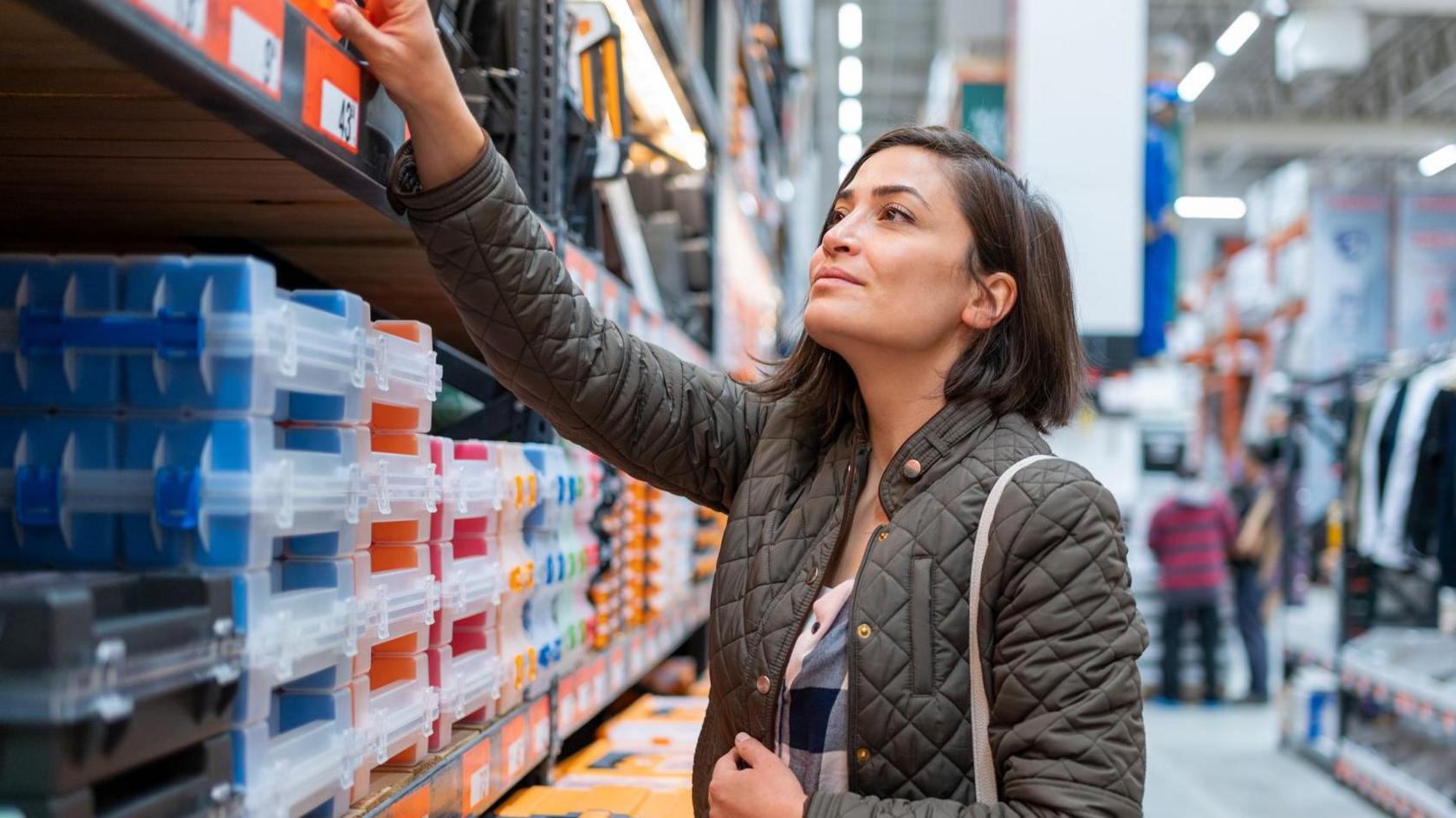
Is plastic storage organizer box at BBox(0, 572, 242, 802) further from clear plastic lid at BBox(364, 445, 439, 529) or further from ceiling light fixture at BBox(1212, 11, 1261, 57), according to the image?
ceiling light fixture at BBox(1212, 11, 1261, 57)

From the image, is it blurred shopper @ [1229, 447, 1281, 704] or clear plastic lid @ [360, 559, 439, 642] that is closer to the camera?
clear plastic lid @ [360, 559, 439, 642]

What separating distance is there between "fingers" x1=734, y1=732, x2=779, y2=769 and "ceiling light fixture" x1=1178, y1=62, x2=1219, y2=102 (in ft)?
61.4

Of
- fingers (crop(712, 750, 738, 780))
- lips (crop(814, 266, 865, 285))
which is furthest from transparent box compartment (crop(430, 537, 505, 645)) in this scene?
lips (crop(814, 266, 865, 285))

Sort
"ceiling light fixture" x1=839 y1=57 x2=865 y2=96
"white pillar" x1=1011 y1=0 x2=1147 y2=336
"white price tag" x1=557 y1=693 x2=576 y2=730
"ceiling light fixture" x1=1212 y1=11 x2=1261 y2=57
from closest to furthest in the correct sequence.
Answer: "white price tag" x1=557 y1=693 x2=576 y2=730, "white pillar" x1=1011 y1=0 x2=1147 y2=336, "ceiling light fixture" x1=1212 y1=11 x2=1261 y2=57, "ceiling light fixture" x1=839 y1=57 x2=865 y2=96

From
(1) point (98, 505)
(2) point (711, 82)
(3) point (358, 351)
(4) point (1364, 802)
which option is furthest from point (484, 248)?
(4) point (1364, 802)

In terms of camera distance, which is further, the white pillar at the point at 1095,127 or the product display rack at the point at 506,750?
the white pillar at the point at 1095,127

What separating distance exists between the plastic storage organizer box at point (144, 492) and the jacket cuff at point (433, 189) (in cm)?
41

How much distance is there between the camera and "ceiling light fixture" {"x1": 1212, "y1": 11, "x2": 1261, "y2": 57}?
53.8 ft

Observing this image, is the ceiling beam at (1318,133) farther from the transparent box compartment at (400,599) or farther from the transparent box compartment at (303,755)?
the transparent box compartment at (303,755)

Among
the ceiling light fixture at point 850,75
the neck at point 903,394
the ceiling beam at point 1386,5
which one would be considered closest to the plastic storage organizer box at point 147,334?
the neck at point 903,394

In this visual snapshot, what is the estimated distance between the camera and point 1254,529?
9.59 m

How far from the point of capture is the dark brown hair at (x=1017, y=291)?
1650 mm

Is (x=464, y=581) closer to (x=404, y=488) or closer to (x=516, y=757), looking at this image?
(x=404, y=488)

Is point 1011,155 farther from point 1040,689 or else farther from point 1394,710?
point 1040,689
